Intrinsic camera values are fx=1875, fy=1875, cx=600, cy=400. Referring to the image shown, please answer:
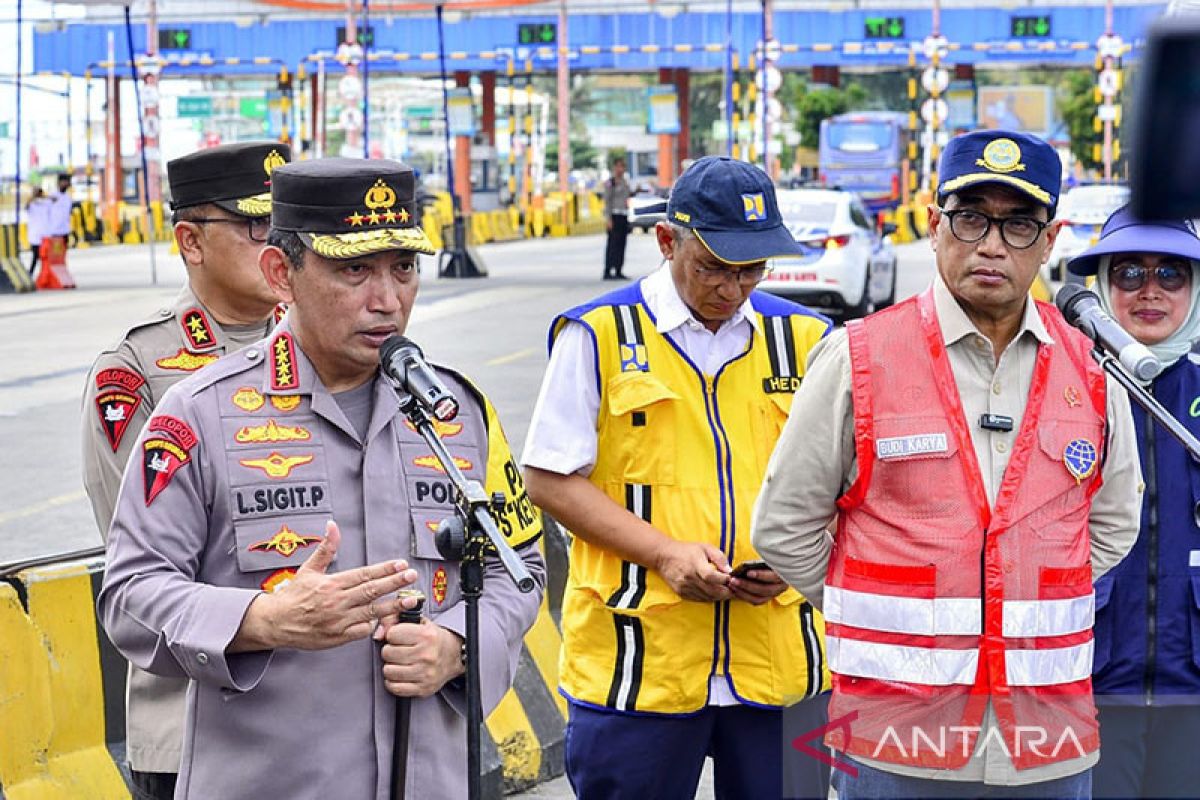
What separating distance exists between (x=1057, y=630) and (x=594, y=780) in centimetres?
131

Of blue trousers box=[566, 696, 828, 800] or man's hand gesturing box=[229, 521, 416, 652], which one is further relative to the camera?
blue trousers box=[566, 696, 828, 800]

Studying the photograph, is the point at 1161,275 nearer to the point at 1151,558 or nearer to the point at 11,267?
the point at 1151,558

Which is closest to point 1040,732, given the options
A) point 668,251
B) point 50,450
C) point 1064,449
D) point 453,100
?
point 1064,449

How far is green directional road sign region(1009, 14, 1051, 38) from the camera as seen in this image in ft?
196

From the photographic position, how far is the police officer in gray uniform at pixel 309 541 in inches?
115

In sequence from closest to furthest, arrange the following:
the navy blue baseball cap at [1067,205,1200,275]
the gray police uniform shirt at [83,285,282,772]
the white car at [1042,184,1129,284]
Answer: the gray police uniform shirt at [83,285,282,772] < the navy blue baseball cap at [1067,205,1200,275] < the white car at [1042,184,1129,284]

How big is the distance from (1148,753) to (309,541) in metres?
1.36

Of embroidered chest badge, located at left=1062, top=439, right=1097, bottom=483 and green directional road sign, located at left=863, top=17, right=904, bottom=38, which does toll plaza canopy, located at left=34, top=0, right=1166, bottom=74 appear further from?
embroidered chest badge, located at left=1062, top=439, right=1097, bottom=483

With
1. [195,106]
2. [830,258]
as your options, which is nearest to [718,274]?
[830,258]

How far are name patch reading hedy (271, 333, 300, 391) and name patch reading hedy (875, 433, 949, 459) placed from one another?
39.4 inches

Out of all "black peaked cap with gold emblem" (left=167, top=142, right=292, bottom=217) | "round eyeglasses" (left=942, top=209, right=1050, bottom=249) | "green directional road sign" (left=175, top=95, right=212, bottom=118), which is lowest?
"round eyeglasses" (left=942, top=209, right=1050, bottom=249)

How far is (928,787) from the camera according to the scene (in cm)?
299


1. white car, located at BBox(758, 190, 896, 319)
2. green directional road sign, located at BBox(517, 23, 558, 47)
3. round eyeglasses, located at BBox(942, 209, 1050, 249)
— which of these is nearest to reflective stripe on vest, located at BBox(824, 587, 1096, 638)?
round eyeglasses, located at BBox(942, 209, 1050, 249)

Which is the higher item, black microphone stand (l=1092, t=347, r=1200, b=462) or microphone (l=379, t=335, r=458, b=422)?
microphone (l=379, t=335, r=458, b=422)
